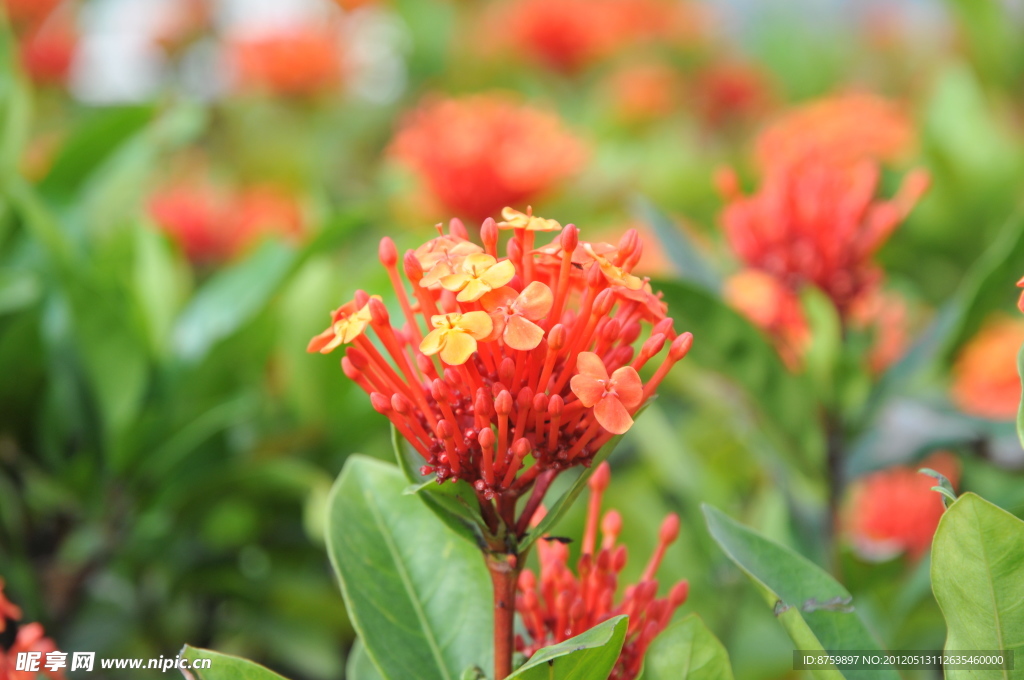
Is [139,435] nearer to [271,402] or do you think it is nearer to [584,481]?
[271,402]

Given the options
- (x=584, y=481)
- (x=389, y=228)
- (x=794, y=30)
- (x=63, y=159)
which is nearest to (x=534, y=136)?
(x=389, y=228)

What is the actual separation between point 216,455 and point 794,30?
2775 millimetres

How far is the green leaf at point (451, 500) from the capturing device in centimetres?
77

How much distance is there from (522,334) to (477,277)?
0.07 meters

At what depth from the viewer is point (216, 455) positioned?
1.47m

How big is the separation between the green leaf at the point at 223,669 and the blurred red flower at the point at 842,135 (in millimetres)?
1208

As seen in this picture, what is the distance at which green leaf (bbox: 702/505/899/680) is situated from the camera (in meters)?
0.84

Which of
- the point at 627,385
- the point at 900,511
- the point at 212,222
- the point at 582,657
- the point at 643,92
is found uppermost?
the point at 627,385

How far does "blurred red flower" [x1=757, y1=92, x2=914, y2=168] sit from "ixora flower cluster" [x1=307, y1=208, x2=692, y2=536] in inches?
37.7

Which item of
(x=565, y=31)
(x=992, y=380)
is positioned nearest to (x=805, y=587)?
(x=992, y=380)

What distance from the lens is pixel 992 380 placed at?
5.38 feet

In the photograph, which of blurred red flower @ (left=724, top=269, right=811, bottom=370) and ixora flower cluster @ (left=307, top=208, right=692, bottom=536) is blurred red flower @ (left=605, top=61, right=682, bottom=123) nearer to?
blurred red flower @ (left=724, top=269, right=811, bottom=370)

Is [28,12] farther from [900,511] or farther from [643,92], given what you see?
[900,511]

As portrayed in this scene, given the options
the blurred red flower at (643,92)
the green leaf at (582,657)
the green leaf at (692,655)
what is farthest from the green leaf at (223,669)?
the blurred red flower at (643,92)
